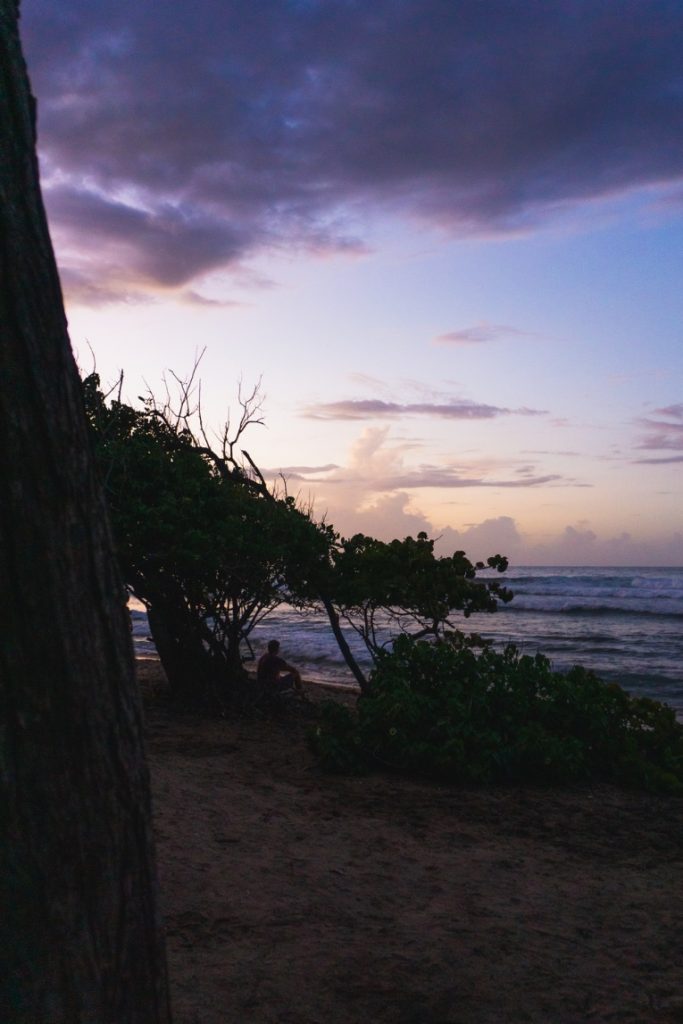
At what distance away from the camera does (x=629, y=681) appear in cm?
2012

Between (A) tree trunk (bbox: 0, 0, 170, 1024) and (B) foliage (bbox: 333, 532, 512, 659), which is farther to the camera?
(B) foliage (bbox: 333, 532, 512, 659)

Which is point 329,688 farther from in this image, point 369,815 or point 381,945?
point 381,945

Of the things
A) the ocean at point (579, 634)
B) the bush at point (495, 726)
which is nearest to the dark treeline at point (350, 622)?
the bush at point (495, 726)

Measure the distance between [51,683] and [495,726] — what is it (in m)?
6.95

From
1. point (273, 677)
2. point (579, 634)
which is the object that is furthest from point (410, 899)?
point (579, 634)

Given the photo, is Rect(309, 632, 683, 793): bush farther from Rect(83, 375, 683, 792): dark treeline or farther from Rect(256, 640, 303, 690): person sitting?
Rect(256, 640, 303, 690): person sitting

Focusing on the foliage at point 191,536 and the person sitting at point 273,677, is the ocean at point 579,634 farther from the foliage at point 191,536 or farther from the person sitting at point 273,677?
the foliage at point 191,536

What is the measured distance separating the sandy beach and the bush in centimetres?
28

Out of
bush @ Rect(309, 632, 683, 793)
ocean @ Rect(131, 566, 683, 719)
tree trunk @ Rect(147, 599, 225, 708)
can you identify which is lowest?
ocean @ Rect(131, 566, 683, 719)

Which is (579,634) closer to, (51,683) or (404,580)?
(404,580)

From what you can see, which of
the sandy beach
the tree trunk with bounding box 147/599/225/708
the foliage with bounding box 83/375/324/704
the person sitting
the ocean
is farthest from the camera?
the ocean

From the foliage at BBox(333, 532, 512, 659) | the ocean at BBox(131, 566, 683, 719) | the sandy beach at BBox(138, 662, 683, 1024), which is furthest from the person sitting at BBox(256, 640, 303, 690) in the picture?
the sandy beach at BBox(138, 662, 683, 1024)

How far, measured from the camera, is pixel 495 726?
8.46m

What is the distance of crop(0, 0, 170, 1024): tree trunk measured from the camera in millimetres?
2086
